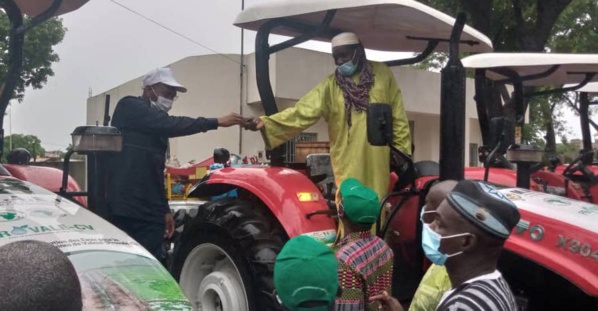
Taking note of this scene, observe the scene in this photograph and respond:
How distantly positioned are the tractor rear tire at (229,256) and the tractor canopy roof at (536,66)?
7.17 feet

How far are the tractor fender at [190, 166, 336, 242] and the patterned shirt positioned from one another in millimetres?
565

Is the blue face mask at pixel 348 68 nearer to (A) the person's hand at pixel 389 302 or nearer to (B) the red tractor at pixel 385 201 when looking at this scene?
(B) the red tractor at pixel 385 201

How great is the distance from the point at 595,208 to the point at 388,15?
5.78 ft

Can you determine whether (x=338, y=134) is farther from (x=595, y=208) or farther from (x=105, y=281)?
(x=105, y=281)

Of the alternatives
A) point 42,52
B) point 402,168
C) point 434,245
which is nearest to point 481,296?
point 434,245

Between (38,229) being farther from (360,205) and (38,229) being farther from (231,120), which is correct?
(231,120)

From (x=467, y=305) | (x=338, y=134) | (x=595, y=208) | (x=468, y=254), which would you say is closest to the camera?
(x=467, y=305)

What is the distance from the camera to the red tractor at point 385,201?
3639 millimetres

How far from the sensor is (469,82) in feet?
56.0

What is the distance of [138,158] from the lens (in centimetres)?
444

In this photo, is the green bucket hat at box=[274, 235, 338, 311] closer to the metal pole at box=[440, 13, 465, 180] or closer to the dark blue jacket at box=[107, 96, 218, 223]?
the metal pole at box=[440, 13, 465, 180]

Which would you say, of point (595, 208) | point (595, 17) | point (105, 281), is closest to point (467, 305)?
point (105, 281)

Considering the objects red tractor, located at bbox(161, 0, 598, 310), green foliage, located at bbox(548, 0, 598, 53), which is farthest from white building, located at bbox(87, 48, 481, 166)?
red tractor, located at bbox(161, 0, 598, 310)

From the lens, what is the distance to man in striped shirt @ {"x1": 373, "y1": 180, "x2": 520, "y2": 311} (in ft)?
7.03
